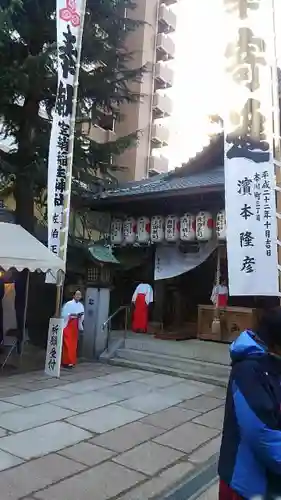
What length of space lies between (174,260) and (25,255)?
5.70 m

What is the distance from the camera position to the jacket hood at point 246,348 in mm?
2111

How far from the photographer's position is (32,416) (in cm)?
600

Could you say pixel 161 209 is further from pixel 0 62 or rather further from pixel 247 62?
pixel 247 62

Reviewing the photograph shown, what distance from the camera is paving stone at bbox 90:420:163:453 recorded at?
5098mm

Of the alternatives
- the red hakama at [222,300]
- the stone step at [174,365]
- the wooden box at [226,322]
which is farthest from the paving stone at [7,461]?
the red hakama at [222,300]

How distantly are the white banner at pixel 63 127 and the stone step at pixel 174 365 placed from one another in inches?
128

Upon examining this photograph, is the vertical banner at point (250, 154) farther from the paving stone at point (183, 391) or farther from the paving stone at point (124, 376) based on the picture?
the paving stone at point (124, 376)

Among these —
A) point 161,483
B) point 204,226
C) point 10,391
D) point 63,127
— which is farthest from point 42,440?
point 204,226

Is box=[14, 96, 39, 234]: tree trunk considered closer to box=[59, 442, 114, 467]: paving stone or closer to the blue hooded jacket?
box=[59, 442, 114, 467]: paving stone

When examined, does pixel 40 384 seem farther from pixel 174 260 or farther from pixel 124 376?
pixel 174 260

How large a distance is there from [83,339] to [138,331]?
2.55 meters

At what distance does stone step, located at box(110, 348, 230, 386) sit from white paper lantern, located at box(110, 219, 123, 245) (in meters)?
3.97

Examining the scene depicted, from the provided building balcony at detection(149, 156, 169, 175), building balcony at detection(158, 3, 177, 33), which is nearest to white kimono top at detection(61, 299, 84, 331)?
building balcony at detection(149, 156, 169, 175)

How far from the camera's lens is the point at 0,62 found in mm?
11164
